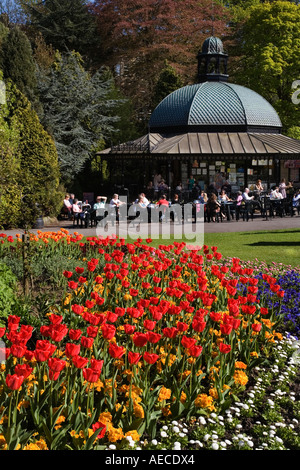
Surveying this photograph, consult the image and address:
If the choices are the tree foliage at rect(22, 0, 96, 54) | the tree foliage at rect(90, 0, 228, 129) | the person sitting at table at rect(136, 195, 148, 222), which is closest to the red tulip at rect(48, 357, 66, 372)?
the person sitting at table at rect(136, 195, 148, 222)

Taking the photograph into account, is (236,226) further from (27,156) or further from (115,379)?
(115,379)

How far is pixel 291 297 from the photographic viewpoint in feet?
23.1

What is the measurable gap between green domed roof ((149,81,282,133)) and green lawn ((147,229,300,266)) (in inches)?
526

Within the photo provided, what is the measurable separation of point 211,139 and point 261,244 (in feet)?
48.6

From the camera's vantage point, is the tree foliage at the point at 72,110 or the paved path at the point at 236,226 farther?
the tree foliage at the point at 72,110

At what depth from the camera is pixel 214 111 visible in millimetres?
28453

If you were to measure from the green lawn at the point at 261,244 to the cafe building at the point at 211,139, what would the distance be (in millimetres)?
10400

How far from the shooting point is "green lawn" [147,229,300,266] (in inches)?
437

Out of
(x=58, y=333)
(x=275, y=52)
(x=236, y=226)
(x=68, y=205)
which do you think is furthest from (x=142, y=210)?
(x=275, y=52)

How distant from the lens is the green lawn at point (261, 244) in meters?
11.1

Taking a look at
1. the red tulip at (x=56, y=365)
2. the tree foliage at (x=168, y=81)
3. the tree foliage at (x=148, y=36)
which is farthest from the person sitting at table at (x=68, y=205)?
the tree foliage at (x=148, y=36)

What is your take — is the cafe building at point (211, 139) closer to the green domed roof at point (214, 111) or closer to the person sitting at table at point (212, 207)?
the green domed roof at point (214, 111)
